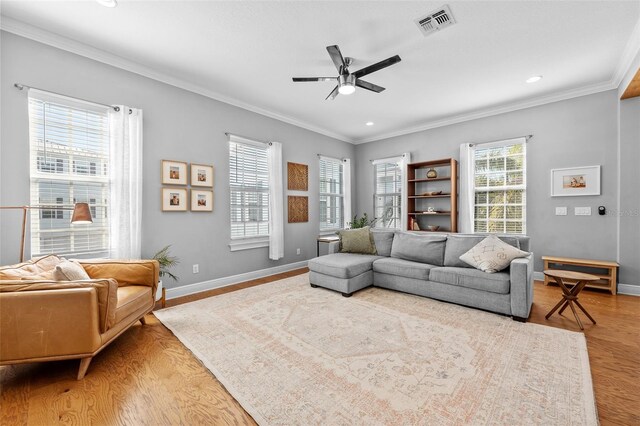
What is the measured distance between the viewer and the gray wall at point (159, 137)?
2.53 metres

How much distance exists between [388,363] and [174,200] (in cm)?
323

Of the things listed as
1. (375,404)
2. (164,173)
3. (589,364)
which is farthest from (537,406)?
(164,173)

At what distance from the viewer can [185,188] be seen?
3.71m

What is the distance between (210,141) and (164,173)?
843 millimetres

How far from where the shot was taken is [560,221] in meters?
4.18

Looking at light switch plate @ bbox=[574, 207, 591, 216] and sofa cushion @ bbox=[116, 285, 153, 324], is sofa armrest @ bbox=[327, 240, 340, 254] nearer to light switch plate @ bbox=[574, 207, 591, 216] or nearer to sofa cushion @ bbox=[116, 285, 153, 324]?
sofa cushion @ bbox=[116, 285, 153, 324]

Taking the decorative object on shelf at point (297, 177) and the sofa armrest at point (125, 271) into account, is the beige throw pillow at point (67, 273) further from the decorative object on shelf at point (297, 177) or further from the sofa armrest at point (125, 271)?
the decorative object on shelf at point (297, 177)

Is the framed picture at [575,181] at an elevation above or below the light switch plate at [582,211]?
above

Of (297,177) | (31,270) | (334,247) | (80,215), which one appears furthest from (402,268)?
(31,270)

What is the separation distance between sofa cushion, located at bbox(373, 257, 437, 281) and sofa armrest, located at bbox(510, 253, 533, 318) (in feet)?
2.96

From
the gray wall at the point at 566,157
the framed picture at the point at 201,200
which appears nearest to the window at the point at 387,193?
the gray wall at the point at 566,157

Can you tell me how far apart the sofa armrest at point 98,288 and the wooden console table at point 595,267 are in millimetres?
5355

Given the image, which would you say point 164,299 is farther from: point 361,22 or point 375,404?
point 361,22

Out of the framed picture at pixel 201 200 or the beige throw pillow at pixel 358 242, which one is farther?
the beige throw pillow at pixel 358 242
